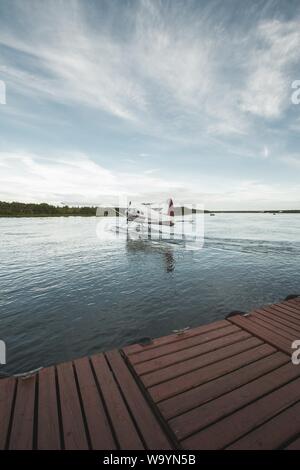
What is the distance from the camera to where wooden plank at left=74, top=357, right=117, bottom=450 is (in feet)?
11.5

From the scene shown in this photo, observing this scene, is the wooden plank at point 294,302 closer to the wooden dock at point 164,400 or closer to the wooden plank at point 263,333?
the wooden plank at point 263,333

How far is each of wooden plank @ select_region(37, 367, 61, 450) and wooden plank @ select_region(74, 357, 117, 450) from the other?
526 mm

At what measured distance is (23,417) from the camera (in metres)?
3.94

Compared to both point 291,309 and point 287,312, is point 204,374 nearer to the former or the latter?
point 287,312

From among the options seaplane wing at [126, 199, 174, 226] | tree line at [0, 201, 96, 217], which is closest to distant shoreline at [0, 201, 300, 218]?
tree line at [0, 201, 96, 217]

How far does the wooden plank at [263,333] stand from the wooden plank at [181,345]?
38 cm

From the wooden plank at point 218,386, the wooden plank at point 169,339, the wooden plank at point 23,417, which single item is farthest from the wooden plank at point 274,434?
the wooden plank at point 23,417

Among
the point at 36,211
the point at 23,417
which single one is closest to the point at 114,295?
the point at 23,417

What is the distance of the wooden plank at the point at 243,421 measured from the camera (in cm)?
344

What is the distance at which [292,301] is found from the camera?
9.69 meters
